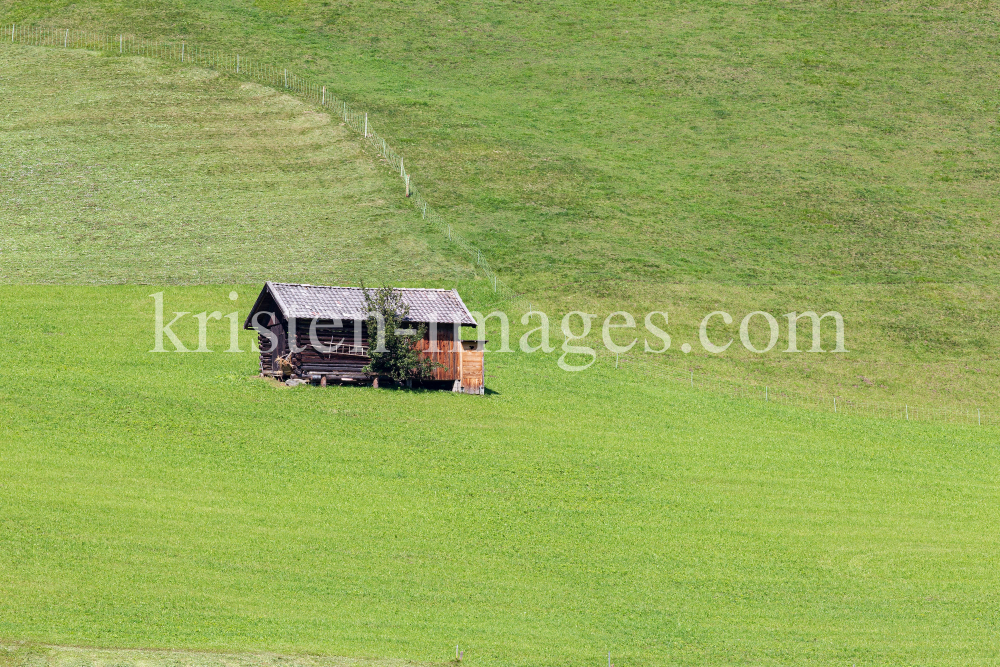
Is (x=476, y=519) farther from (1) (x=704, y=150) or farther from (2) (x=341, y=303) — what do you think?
(1) (x=704, y=150)

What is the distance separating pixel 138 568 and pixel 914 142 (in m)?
64.8

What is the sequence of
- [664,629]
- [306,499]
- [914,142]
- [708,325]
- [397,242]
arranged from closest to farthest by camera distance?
[664,629]
[306,499]
[708,325]
[397,242]
[914,142]

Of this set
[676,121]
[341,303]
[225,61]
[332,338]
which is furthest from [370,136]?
[332,338]

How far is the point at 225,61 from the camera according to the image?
284 feet

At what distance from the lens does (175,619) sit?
29.0 m

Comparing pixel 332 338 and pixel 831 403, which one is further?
pixel 831 403

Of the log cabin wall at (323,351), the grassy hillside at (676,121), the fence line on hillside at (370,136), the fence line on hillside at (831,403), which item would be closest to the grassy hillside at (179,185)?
the fence line on hillside at (370,136)

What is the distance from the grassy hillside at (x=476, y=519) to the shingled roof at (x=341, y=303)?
3011 mm

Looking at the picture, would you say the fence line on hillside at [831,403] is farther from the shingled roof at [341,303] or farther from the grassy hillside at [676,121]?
the grassy hillside at [676,121]

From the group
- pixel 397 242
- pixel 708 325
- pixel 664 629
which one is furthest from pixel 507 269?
pixel 664 629

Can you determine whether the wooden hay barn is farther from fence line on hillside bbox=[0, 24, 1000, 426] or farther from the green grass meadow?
fence line on hillside bbox=[0, 24, 1000, 426]

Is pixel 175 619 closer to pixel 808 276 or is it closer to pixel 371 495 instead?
pixel 371 495

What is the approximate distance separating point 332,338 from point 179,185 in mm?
25583

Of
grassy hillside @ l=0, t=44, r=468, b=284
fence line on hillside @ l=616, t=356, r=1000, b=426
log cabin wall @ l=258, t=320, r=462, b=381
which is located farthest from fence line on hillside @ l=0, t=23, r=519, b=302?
log cabin wall @ l=258, t=320, r=462, b=381
